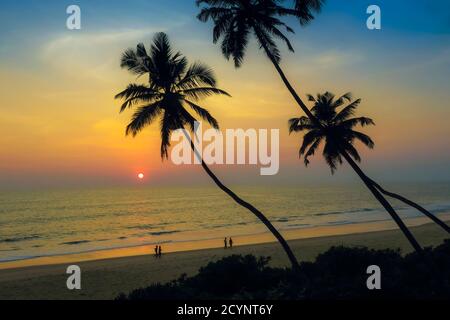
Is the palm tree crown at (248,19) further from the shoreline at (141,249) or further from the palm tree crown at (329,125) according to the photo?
the shoreline at (141,249)

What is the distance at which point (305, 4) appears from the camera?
19609 mm

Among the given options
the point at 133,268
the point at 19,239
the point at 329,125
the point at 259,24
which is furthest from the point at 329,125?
the point at 19,239

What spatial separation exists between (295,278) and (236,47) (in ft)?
35.9

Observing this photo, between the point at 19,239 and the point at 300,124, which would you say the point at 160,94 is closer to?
the point at 300,124

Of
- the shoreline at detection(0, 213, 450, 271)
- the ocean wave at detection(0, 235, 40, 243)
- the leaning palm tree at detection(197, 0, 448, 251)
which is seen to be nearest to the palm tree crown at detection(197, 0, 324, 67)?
Result: the leaning palm tree at detection(197, 0, 448, 251)

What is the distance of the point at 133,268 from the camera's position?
34750mm

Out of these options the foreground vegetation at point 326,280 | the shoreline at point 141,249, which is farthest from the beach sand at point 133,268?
the foreground vegetation at point 326,280

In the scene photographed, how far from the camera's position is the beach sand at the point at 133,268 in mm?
27875

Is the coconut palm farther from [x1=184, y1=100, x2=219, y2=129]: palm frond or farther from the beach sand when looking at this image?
the beach sand

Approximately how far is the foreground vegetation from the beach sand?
39.1 ft

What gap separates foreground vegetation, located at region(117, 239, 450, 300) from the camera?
1347 centimetres

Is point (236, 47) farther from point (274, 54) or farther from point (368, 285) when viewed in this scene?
point (368, 285)

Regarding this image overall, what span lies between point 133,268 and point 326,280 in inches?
903

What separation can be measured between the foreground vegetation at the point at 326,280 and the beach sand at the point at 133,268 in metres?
11.9
